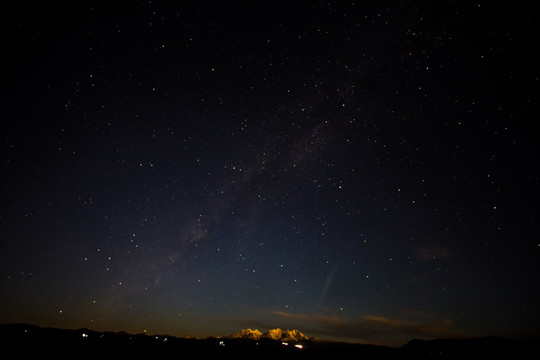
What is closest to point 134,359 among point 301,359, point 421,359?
point 301,359

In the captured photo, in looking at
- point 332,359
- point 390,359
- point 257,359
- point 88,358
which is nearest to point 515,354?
point 390,359

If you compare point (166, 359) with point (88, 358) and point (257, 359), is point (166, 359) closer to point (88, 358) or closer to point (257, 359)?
point (88, 358)

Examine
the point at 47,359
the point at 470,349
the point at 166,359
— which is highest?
the point at 47,359

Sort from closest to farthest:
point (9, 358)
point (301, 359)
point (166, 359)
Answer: point (9, 358), point (166, 359), point (301, 359)

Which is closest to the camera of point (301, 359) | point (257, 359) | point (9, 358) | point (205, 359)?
point (9, 358)

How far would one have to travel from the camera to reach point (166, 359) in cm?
3038

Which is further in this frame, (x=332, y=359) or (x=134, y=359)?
(x=332, y=359)

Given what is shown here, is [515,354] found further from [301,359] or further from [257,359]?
[257,359]

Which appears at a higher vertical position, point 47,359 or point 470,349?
point 47,359

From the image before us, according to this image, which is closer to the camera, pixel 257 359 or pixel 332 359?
pixel 257 359

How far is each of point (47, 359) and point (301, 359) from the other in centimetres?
3504

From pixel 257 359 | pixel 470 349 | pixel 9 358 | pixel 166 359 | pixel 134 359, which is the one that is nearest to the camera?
pixel 9 358

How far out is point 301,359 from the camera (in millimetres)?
43125

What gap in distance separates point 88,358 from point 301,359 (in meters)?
31.8
